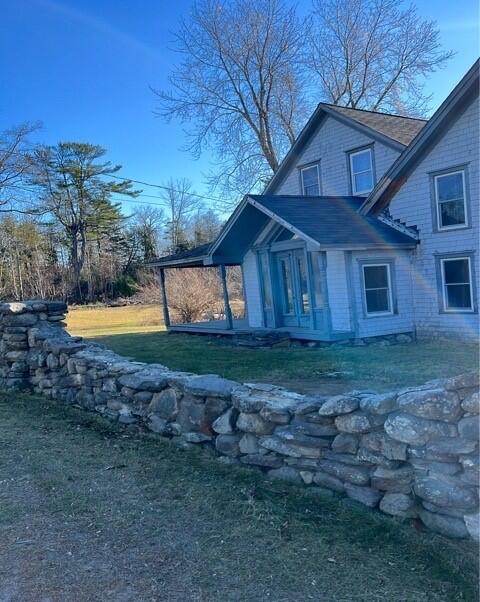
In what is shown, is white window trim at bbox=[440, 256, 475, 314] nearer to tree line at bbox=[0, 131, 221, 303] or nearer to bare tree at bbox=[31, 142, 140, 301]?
tree line at bbox=[0, 131, 221, 303]

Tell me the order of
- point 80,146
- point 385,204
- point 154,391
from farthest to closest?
point 80,146 < point 385,204 < point 154,391

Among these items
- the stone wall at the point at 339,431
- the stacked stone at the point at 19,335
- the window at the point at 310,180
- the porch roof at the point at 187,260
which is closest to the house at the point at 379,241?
the porch roof at the point at 187,260

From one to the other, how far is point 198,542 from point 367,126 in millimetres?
11986

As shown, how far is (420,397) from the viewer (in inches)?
106

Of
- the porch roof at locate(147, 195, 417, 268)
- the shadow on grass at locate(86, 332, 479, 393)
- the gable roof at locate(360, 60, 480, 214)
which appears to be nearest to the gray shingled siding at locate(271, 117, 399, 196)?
the porch roof at locate(147, 195, 417, 268)

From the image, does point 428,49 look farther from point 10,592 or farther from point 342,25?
point 10,592

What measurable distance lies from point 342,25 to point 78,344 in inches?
829

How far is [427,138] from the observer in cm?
1012

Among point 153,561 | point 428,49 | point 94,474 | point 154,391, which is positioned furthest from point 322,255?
point 428,49

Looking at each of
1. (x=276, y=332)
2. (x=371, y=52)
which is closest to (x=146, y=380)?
(x=276, y=332)

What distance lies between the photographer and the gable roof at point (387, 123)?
12.5 metres

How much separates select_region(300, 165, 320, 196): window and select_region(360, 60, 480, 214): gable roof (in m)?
3.18

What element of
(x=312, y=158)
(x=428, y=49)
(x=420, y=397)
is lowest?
(x=420, y=397)

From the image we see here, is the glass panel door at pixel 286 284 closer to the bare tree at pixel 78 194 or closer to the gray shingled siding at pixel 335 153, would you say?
the gray shingled siding at pixel 335 153
